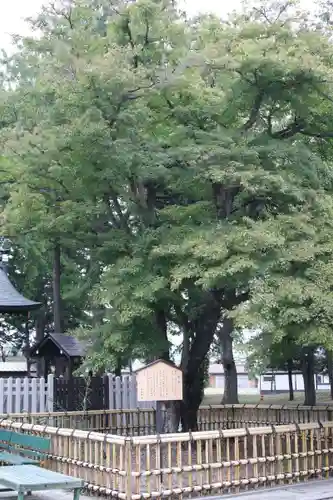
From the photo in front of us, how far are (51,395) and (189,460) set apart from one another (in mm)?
8637

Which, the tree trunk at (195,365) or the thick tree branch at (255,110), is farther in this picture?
the tree trunk at (195,365)

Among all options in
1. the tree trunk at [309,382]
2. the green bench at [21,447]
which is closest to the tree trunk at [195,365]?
the green bench at [21,447]

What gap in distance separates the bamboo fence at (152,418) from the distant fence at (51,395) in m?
0.76

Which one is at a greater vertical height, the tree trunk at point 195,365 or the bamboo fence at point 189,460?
the tree trunk at point 195,365

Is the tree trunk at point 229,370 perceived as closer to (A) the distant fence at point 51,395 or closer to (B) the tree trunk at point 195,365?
(A) the distant fence at point 51,395

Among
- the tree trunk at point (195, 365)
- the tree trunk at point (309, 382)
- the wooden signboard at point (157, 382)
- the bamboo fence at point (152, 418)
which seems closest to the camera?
the wooden signboard at point (157, 382)

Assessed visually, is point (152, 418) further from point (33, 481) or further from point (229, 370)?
point (229, 370)

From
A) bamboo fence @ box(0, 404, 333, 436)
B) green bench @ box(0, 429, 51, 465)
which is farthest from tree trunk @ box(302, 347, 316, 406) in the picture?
green bench @ box(0, 429, 51, 465)

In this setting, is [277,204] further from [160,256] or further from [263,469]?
[263,469]

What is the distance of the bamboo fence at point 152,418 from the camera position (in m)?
14.9

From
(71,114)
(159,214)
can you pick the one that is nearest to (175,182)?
(159,214)

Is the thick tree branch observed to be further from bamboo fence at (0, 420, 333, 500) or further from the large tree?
bamboo fence at (0, 420, 333, 500)

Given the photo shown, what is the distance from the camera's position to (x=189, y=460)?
366 inches

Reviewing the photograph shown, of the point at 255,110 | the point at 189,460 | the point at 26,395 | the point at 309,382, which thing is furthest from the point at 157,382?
the point at 309,382
